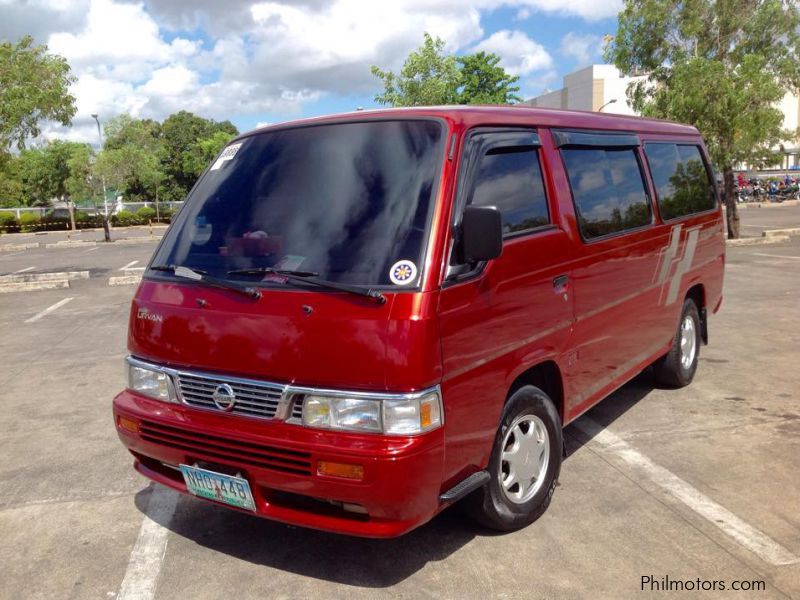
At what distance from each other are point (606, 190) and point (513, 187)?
3.78 feet

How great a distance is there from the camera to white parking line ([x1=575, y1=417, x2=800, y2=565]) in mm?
3420

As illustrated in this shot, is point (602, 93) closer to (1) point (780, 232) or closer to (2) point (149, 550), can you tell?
(1) point (780, 232)

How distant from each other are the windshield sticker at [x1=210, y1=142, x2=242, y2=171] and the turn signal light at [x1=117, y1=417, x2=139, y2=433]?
145 cm

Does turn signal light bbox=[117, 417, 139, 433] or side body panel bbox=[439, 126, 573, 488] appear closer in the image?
side body panel bbox=[439, 126, 573, 488]

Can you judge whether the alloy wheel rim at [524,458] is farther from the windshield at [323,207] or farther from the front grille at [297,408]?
the windshield at [323,207]

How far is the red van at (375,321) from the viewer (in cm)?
288

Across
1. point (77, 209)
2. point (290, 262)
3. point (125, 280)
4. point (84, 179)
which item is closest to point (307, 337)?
point (290, 262)

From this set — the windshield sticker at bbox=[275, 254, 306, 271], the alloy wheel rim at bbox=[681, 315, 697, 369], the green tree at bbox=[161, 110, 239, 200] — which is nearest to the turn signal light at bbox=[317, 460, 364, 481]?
the windshield sticker at bbox=[275, 254, 306, 271]

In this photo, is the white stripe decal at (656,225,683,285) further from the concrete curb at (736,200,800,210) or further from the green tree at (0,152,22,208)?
the concrete curb at (736,200,800,210)

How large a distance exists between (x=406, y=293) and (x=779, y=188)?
43.9 meters

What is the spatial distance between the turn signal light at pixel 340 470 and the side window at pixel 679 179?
138 inches

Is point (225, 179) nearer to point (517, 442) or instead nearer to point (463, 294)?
point (463, 294)

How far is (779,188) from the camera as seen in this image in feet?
133

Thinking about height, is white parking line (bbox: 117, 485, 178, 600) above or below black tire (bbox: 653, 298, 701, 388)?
below
